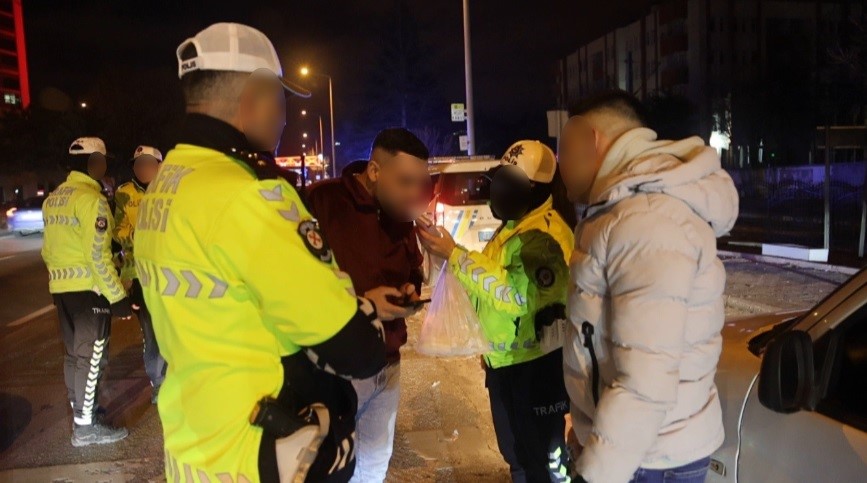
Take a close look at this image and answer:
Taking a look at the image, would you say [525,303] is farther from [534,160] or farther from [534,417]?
[534,160]

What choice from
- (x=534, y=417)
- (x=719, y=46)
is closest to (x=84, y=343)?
(x=534, y=417)

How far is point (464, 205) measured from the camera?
34.9 ft

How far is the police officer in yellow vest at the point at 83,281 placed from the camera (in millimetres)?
4742

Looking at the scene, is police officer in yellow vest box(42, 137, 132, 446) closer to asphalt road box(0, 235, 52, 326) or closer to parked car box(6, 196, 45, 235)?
asphalt road box(0, 235, 52, 326)

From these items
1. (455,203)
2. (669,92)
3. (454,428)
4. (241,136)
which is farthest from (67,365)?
(669,92)

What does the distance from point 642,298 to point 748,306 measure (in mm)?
7449

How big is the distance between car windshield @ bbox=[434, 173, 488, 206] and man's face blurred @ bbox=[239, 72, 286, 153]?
893 centimetres

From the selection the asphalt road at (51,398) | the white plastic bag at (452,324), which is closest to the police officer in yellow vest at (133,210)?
the asphalt road at (51,398)

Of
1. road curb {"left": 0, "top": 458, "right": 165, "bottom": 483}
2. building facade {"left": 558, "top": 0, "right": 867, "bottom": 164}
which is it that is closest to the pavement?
road curb {"left": 0, "top": 458, "right": 165, "bottom": 483}

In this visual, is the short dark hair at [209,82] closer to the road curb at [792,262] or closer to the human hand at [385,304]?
the human hand at [385,304]

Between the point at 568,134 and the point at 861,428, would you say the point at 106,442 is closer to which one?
the point at 568,134

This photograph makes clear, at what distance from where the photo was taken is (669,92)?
52.9m

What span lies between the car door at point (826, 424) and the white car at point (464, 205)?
798 cm

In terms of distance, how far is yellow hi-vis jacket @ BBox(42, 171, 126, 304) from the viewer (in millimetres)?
4727
